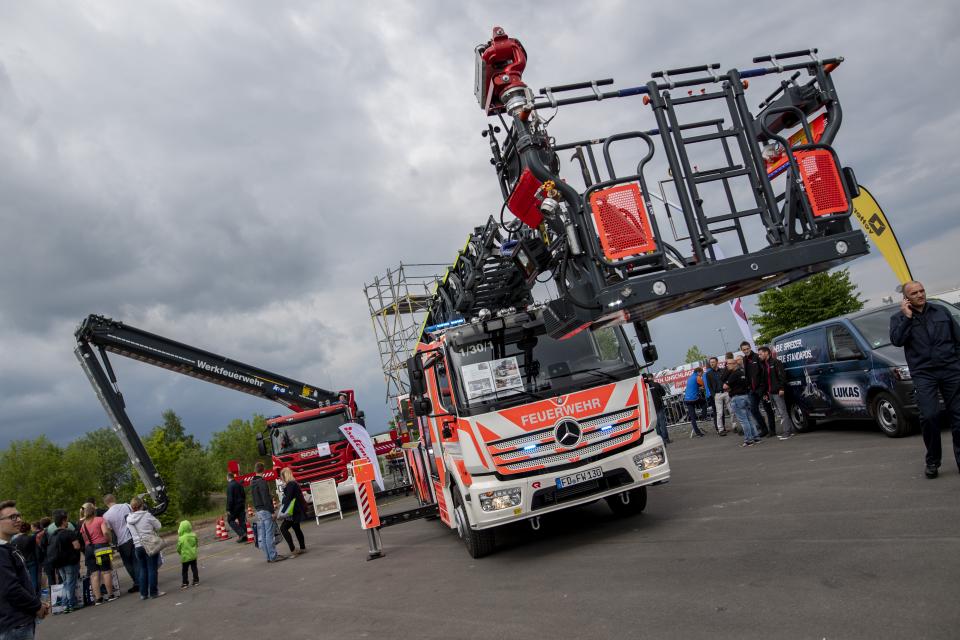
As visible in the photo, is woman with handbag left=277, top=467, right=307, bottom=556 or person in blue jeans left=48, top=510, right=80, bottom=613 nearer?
person in blue jeans left=48, top=510, right=80, bottom=613

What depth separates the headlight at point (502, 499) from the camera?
7297 mm

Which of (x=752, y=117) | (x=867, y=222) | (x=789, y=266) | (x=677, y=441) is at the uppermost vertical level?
(x=752, y=117)

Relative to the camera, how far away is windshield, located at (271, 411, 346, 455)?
2017 centimetres

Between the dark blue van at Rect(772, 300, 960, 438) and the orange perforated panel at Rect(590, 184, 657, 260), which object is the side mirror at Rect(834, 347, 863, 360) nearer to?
the dark blue van at Rect(772, 300, 960, 438)

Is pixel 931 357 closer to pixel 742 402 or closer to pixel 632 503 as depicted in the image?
pixel 632 503

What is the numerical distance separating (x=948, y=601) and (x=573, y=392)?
4.17 meters

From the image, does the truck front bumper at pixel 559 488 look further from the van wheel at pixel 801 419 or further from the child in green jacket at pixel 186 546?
the child in green jacket at pixel 186 546

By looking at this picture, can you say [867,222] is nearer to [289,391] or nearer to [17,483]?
[289,391]

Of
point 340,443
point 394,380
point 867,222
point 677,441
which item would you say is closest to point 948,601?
point 867,222

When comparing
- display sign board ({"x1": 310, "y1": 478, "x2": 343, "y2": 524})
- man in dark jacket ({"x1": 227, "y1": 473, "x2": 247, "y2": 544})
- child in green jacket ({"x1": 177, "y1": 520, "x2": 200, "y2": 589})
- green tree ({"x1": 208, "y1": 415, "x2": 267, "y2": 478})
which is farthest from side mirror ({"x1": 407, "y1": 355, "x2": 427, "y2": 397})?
green tree ({"x1": 208, "y1": 415, "x2": 267, "y2": 478})

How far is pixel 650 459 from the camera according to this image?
7.69 meters

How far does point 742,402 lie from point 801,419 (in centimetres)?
108

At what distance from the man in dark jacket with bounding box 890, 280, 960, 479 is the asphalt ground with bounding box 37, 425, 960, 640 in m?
0.47

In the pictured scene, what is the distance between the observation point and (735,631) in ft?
13.6
